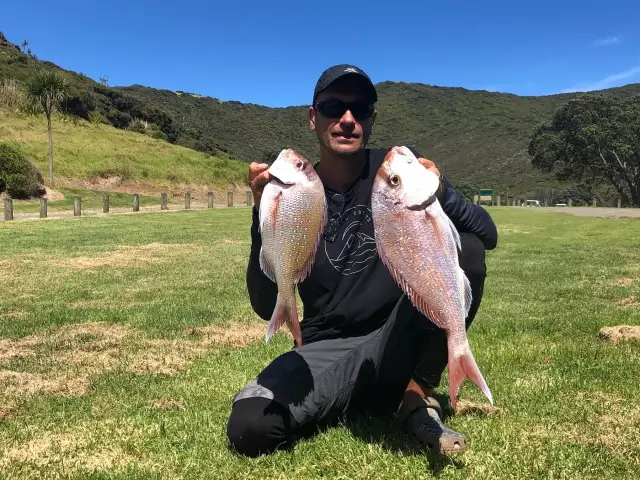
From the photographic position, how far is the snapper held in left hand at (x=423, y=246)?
89.2 inches

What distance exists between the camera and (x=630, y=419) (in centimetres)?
318

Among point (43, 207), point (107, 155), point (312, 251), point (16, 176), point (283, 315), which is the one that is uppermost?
point (107, 155)

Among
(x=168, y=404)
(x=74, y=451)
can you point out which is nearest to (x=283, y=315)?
(x=74, y=451)

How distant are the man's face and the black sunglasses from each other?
0.01 m

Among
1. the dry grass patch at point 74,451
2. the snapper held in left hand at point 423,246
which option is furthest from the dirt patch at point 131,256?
the snapper held in left hand at point 423,246

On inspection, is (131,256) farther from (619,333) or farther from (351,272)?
(351,272)

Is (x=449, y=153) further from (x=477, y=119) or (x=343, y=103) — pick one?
(x=343, y=103)

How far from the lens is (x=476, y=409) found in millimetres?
3486

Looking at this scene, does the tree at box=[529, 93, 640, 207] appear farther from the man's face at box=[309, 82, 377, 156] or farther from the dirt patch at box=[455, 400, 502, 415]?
the man's face at box=[309, 82, 377, 156]

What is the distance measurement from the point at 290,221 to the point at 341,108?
880 mm

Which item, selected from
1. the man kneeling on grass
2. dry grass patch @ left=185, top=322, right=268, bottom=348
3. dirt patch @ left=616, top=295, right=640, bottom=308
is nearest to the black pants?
the man kneeling on grass

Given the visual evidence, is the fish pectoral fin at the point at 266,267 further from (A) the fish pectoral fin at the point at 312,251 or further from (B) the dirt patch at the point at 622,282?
(B) the dirt patch at the point at 622,282

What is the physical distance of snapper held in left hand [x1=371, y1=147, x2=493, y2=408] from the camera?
2.27m

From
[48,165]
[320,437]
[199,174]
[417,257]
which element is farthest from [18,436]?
[199,174]
